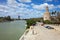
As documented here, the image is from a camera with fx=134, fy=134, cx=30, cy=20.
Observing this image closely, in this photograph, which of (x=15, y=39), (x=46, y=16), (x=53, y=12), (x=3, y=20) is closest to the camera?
(x=15, y=39)

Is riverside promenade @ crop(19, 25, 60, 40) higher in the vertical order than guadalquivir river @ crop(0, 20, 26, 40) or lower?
higher

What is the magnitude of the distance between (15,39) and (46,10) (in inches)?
1347

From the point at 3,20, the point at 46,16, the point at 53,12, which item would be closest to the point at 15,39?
the point at 46,16

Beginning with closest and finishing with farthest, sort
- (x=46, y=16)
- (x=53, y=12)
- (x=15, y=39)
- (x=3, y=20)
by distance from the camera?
(x=15, y=39) < (x=46, y=16) < (x=53, y=12) < (x=3, y=20)

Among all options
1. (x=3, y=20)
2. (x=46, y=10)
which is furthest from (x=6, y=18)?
(x=46, y=10)

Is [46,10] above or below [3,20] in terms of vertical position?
above

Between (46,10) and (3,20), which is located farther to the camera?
(3,20)

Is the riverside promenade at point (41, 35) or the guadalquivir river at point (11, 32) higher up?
the riverside promenade at point (41, 35)

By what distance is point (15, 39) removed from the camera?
51.4 feet

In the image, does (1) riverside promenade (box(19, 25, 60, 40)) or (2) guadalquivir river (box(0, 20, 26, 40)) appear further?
(2) guadalquivir river (box(0, 20, 26, 40))

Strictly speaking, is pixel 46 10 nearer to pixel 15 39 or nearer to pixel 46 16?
pixel 46 16

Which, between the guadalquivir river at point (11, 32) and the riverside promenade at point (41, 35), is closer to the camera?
the riverside promenade at point (41, 35)

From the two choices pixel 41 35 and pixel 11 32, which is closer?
pixel 41 35

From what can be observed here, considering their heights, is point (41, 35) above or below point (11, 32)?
above
